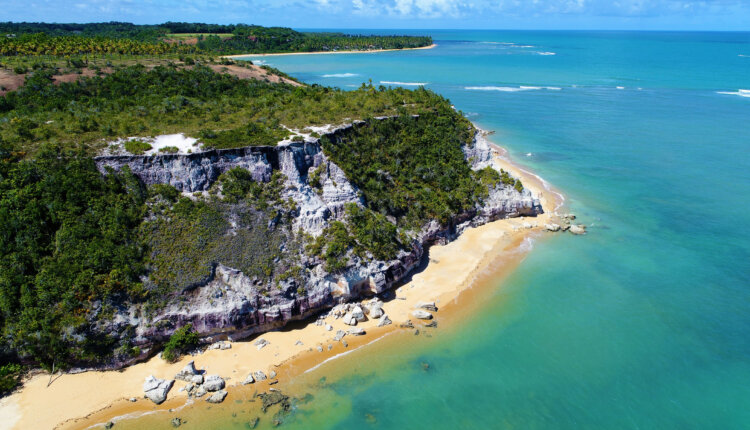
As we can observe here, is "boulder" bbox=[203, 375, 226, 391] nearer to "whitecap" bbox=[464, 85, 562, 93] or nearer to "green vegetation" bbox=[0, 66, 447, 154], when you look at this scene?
"green vegetation" bbox=[0, 66, 447, 154]

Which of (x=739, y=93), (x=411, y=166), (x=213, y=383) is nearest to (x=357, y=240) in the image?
(x=411, y=166)

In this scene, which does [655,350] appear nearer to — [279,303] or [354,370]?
[354,370]

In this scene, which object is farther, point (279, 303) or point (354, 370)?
point (279, 303)

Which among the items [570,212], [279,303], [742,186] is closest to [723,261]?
[570,212]

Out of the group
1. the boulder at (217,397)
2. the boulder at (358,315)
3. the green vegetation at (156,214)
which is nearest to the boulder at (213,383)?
the boulder at (217,397)

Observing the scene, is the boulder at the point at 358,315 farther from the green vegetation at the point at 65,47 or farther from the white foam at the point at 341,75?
the white foam at the point at 341,75

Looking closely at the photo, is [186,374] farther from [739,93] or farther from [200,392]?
[739,93]
